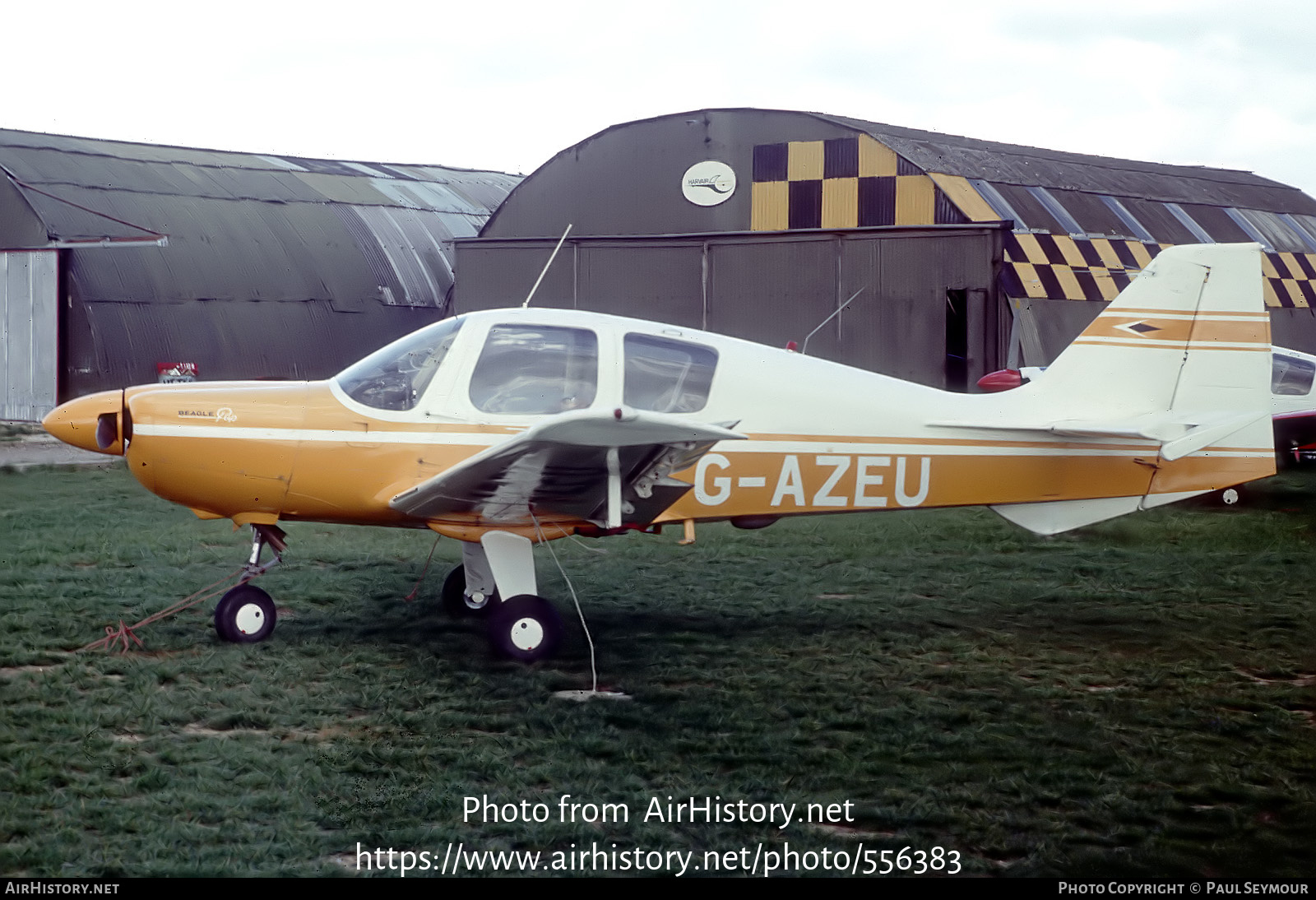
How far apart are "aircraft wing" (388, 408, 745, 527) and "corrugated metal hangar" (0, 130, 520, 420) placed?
580 inches

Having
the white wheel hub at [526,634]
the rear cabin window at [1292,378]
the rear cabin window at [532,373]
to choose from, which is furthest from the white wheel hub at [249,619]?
the rear cabin window at [1292,378]

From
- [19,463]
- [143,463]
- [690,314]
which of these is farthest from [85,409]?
[690,314]

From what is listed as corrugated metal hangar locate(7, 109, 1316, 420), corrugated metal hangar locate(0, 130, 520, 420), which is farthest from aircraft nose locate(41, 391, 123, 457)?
corrugated metal hangar locate(0, 130, 520, 420)

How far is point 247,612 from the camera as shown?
6926 millimetres

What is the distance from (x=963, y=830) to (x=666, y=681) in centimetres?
228

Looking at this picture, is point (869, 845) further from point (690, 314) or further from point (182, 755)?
point (690, 314)

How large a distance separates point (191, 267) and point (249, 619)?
53.1 ft

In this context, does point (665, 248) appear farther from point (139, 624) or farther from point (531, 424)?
point (139, 624)

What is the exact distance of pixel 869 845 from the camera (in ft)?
14.1

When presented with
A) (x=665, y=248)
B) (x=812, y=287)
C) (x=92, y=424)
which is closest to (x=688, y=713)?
(x=92, y=424)

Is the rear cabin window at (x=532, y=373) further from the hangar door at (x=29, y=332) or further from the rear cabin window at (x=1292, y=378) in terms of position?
the hangar door at (x=29, y=332)

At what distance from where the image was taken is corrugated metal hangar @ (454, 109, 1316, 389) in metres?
15.6

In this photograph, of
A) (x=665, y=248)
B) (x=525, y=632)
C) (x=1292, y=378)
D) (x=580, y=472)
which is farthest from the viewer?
(x=665, y=248)

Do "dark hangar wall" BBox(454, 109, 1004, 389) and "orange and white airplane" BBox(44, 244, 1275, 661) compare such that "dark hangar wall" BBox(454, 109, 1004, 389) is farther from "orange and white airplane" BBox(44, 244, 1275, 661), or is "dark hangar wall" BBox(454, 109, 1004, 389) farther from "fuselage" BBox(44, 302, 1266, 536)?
"fuselage" BBox(44, 302, 1266, 536)
